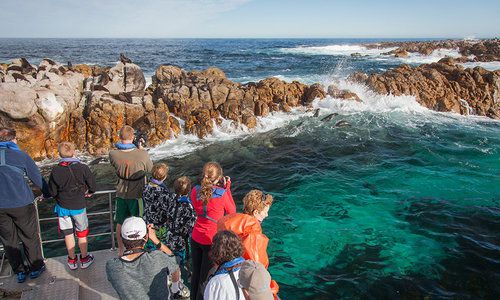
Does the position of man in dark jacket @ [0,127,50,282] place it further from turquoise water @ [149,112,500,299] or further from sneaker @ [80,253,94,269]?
turquoise water @ [149,112,500,299]

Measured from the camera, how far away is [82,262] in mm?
5980

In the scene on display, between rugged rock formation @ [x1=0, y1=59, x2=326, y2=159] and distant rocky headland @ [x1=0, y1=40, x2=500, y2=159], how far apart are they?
0.13 ft

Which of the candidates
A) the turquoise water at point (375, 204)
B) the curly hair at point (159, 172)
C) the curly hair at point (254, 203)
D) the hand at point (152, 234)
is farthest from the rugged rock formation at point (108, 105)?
the curly hair at point (254, 203)

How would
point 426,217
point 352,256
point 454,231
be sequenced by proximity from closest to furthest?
1. point 352,256
2. point 454,231
3. point 426,217

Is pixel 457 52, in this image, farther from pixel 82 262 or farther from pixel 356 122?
pixel 82 262

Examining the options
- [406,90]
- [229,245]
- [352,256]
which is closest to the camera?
[229,245]

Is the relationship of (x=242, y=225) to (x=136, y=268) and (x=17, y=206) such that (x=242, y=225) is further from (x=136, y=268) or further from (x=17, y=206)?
(x=17, y=206)

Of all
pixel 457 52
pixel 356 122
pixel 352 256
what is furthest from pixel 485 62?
pixel 352 256

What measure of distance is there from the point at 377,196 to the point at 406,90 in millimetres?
17583

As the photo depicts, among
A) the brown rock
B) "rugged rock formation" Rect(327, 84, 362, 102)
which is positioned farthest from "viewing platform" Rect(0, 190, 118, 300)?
"rugged rock formation" Rect(327, 84, 362, 102)

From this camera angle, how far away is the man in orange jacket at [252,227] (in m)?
3.75

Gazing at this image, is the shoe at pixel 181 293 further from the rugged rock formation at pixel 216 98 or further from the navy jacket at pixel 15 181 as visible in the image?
the rugged rock formation at pixel 216 98

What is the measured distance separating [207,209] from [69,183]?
8.03ft

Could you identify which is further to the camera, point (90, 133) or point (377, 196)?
point (90, 133)
